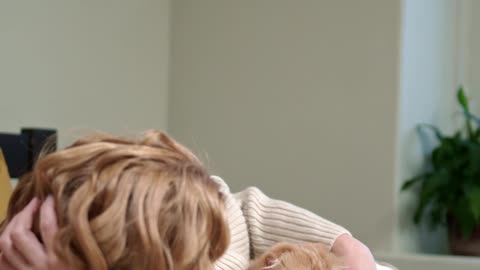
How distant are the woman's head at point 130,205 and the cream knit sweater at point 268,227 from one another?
48 centimetres

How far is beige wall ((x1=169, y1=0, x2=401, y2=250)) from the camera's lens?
2.18 meters

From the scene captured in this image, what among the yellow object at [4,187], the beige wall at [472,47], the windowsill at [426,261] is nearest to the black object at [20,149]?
the yellow object at [4,187]

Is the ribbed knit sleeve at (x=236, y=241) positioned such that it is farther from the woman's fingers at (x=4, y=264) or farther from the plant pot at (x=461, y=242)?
the plant pot at (x=461, y=242)

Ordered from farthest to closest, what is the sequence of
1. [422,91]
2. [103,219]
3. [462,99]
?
[462,99], [422,91], [103,219]

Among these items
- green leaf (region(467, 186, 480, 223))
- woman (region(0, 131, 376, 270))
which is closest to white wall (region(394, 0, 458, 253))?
A: green leaf (region(467, 186, 480, 223))

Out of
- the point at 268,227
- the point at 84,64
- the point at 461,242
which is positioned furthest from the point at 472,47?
the point at 268,227

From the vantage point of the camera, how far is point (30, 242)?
30.3 inches

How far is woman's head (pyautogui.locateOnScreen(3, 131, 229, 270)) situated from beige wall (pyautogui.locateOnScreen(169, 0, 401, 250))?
1355 mm

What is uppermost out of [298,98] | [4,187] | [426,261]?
[298,98]

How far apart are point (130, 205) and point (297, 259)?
397 millimetres

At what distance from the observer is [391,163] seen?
216cm

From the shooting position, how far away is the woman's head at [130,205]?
0.74 metres

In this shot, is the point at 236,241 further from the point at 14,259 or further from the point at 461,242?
the point at 461,242

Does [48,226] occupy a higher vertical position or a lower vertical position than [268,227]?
higher
